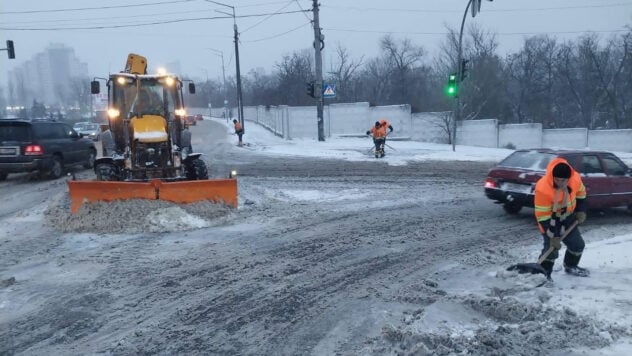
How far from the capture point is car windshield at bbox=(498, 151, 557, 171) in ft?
32.2

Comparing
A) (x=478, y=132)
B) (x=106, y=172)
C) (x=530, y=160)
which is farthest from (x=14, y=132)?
(x=478, y=132)

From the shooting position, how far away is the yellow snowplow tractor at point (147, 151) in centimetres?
979

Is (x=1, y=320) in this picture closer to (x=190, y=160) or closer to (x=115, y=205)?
(x=115, y=205)

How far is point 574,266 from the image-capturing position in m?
6.43

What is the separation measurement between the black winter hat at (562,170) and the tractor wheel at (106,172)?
9.04 m

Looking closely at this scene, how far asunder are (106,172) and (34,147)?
211 inches

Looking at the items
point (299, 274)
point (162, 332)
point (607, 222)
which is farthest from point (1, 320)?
point (607, 222)

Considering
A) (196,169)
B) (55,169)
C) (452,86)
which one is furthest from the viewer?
(452,86)

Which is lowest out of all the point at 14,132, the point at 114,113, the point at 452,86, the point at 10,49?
the point at 14,132

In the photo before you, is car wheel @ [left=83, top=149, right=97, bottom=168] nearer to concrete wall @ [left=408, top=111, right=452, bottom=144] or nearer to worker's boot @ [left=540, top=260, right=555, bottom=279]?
worker's boot @ [left=540, top=260, right=555, bottom=279]

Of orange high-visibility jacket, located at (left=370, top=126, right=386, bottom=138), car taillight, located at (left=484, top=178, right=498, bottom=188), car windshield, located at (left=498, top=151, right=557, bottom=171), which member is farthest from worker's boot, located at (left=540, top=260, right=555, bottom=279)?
orange high-visibility jacket, located at (left=370, top=126, right=386, bottom=138)

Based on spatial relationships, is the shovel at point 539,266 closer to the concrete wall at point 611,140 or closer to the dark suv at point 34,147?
the dark suv at point 34,147

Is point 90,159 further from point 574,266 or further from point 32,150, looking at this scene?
point 574,266

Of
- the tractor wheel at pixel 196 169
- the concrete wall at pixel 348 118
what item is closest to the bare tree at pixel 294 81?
the concrete wall at pixel 348 118
